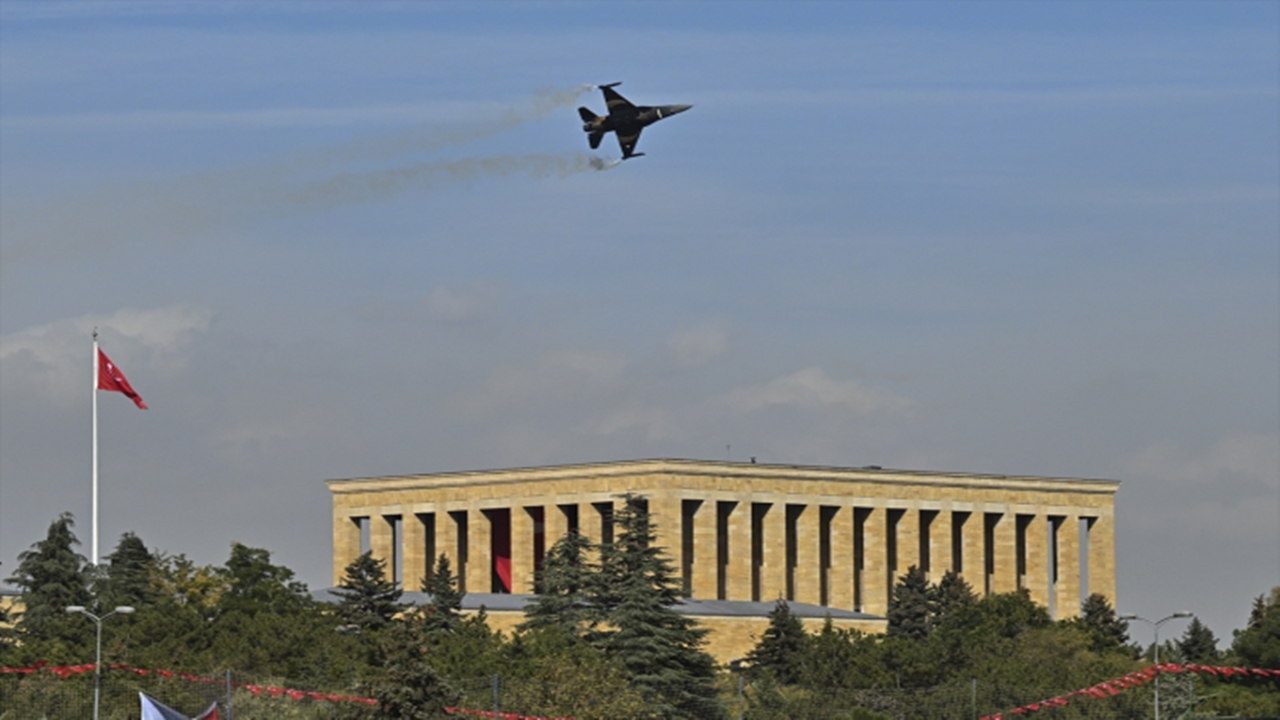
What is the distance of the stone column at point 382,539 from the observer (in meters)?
155

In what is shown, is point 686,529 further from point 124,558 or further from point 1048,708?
point 1048,708

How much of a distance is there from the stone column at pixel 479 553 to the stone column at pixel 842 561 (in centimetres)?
1866

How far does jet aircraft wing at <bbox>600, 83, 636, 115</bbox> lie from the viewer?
84.9m

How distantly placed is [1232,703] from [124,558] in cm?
5015

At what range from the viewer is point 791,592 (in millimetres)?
144875

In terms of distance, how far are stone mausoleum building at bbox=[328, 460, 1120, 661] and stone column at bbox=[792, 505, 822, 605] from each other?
5 centimetres

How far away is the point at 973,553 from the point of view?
153m

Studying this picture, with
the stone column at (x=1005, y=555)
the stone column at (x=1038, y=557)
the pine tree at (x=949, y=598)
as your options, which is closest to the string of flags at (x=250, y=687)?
the pine tree at (x=949, y=598)

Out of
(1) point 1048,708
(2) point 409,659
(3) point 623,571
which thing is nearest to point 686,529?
(3) point 623,571

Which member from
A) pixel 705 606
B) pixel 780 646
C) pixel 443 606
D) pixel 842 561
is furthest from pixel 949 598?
pixel 443 606

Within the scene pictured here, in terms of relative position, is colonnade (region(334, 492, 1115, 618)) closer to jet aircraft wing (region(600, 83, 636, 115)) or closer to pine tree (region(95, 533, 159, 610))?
pine tree (region(95, 533, 159, 610))

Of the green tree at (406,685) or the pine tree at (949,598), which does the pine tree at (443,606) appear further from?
the green tree at (406,685)

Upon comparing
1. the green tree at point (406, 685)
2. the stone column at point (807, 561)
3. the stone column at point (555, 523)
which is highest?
the stone column at point (555, 523)

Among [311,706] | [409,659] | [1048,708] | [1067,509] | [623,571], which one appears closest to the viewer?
[409,659]
